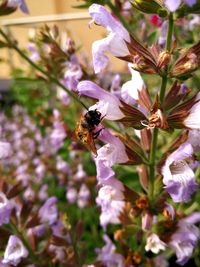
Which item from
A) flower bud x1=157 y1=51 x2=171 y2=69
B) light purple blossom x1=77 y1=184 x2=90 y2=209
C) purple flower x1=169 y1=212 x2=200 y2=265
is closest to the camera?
flower bud x1=157 y1=51 x2=171 y2=69

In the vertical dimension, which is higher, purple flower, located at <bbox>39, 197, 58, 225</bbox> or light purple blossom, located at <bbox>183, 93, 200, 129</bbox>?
light purple blossom, located at <bbox>183, 93, 200, 129</bbox>

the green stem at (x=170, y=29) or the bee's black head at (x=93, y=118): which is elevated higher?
the green stem at (x=170, y=29)

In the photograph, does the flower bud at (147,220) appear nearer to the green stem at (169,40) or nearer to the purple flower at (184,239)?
the purple flower at (184,239)

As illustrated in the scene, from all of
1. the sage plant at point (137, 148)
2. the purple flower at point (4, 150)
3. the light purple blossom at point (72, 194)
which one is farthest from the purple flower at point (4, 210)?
the light purple blossom at point (72, 194)

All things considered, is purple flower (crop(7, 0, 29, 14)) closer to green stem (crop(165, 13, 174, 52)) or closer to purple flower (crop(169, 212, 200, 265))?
green stem (crop(165, 13, 174, 52))

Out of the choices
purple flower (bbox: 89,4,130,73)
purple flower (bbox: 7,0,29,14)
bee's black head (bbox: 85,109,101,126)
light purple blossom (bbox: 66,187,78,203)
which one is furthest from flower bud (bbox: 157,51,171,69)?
light purple blossom (bbox: 66,187,78,203)
